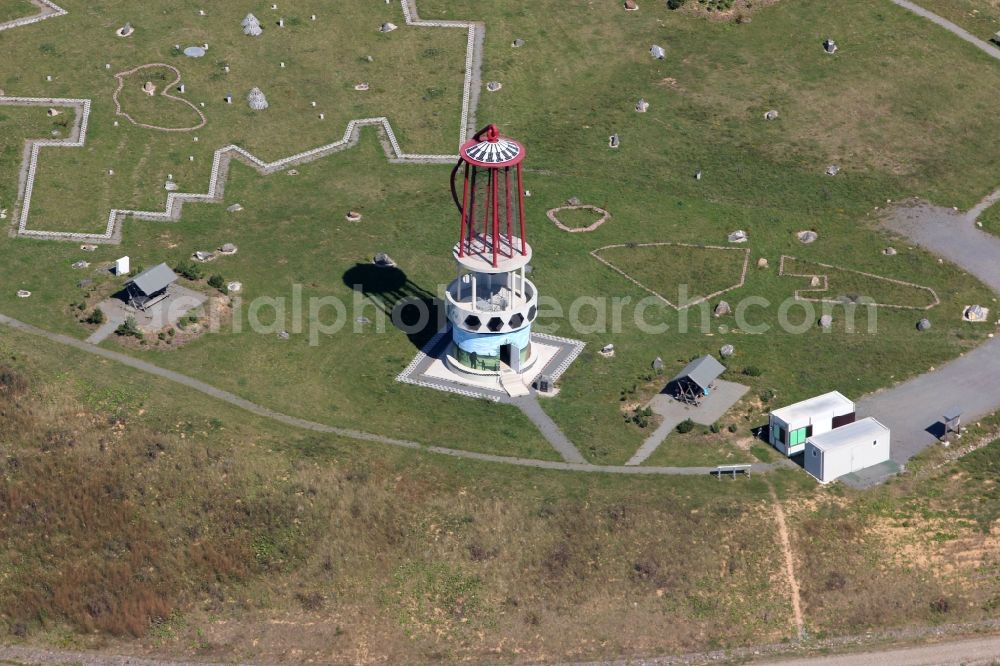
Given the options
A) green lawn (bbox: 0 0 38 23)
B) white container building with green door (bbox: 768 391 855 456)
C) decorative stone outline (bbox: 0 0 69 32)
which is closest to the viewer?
white container building with green door (bbox: 768 391 855 456)

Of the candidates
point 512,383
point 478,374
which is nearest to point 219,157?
point 478,374

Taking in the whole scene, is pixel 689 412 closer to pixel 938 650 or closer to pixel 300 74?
pixel 938 650

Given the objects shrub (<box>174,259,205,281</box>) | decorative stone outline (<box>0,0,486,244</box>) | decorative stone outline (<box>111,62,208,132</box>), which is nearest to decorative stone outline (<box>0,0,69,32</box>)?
decorative stone outline (<box>0,0,486,244</box>)

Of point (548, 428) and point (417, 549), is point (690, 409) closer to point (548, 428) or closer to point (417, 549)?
point (548, 428)

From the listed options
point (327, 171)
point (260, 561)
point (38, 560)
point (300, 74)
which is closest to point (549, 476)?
point (260, 561)

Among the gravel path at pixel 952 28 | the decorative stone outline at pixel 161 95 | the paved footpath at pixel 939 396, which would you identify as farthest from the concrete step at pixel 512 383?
the gravel path at pixel 952 28

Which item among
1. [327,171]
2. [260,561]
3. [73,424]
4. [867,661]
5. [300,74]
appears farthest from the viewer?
[300,74]

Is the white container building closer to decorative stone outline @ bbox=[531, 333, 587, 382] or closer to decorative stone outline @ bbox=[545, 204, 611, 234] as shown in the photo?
decorative stone outline @ bbox=[531, 333, 587, 382]
